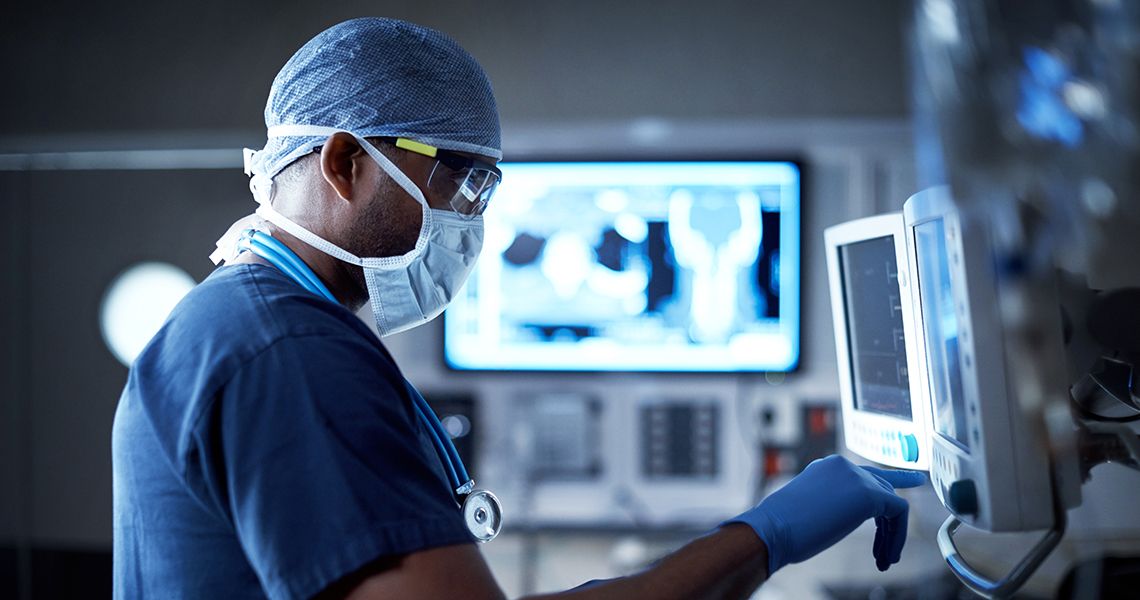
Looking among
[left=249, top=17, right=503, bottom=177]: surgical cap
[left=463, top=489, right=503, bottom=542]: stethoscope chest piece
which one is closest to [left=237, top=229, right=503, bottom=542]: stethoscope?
[left=463, top=489, right=503, bottom=542]: stethoscope chest piece

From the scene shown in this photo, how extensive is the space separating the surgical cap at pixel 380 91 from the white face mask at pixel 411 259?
21 mm

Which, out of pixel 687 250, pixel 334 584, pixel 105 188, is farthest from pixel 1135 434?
pixel 105 188

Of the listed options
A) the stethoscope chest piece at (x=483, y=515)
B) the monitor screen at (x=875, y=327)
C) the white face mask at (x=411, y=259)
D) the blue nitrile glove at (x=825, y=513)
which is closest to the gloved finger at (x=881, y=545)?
the blue nitrile glove at (x=825, y=513)

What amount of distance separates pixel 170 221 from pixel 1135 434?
7.71ft

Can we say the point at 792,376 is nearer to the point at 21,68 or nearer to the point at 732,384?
the point at 732,384

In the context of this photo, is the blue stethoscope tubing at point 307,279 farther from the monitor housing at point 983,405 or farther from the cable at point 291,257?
the monitor housing at point 983,405

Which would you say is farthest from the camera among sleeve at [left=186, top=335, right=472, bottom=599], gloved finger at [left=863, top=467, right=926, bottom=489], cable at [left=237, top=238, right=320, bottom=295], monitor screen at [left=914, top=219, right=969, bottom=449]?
gloved finger at [left=863, top=467, right=926, bottom=489]

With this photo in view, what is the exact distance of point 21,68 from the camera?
2.56 meters

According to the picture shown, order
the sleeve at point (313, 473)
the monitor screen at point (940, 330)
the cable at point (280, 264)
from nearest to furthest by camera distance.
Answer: the sleeve at point (313, 473)
the monitor screen at point (940, 330)
the cable at point (280, 264)

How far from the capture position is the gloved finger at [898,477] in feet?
3.66

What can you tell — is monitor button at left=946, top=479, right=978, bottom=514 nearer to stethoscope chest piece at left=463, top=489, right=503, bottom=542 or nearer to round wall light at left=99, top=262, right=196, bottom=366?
stethoscope chest piece at left=463, top=489, right=503, bottom=542

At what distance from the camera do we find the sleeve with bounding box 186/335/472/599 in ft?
2.47

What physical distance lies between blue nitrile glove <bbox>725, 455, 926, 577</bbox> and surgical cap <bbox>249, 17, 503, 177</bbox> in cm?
53

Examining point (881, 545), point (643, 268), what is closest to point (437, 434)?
point (881, 545)
